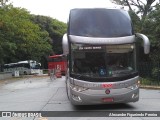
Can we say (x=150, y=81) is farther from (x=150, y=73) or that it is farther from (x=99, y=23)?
(x=99, y=23)

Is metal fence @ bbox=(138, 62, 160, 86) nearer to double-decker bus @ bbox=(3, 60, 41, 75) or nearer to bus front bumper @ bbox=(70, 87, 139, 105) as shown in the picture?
bus front bumper @ bbox=(70, 87, 139, 105)

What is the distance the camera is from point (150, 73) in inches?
1153

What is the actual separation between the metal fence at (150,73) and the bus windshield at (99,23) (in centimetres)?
1248

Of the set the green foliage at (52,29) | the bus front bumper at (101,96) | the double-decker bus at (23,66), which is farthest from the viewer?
the green foliage at (52,29)

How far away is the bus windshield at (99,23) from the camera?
14586mm

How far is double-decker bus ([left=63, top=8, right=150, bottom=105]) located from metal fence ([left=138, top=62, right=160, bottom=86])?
12.8 meters

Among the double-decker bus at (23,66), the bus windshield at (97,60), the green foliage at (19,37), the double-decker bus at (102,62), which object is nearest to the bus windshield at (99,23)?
the double-decker bus at (102,62)

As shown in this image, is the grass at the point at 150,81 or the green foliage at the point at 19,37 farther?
the green foliage at the point at 19,37

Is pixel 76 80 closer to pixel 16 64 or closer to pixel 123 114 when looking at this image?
pixel 123 114

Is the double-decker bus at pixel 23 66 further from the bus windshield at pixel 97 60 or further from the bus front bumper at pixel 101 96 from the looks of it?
the bus front bumper at pixel 101 96

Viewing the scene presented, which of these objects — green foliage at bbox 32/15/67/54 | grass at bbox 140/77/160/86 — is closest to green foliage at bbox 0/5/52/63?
green foliage at bbox 32/15/67/54

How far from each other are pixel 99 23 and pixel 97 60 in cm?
147

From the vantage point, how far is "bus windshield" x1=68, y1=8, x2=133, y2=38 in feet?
47.9

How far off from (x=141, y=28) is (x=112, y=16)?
21.8 meters
